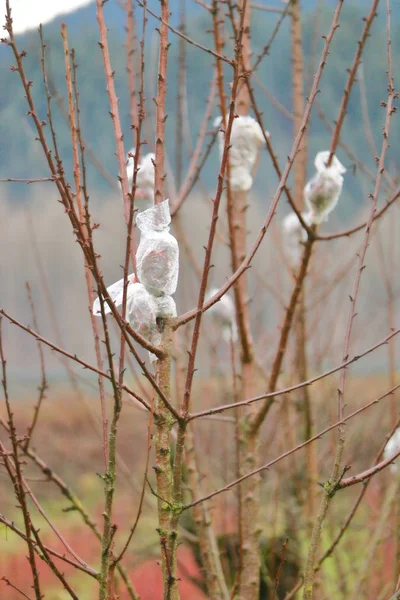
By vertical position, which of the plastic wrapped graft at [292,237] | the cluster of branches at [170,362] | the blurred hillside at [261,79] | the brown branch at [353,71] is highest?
the blurred hillside at [261,79]

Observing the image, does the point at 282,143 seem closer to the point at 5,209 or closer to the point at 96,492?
the point at 5,209

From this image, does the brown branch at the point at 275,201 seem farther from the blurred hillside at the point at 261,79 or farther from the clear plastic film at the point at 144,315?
the blurred hillside at the point at 261,79

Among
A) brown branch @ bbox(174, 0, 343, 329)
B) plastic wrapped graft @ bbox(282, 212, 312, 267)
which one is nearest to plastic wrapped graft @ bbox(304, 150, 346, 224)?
brown branch @ bbox(174, 0, 343, 329)

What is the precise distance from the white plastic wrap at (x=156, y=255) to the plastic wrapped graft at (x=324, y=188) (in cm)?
47

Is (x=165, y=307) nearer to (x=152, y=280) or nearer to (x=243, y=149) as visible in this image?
(x=152, y=280)

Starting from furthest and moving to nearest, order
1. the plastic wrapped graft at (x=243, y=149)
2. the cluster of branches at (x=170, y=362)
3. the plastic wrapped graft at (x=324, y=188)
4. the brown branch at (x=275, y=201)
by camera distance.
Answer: the plastic wrapped graft at (x=243, y=149)
the plastic wrapped graft at (x=324, y=188)
the brown branch at (x=275, y=201)
the cluster of branches at (x=170, y=362)

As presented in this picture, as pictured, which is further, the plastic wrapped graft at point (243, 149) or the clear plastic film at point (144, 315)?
the plastic wrapped graft at point (243, 149)

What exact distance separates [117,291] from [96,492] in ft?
17.1

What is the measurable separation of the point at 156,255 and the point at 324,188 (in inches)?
19.4

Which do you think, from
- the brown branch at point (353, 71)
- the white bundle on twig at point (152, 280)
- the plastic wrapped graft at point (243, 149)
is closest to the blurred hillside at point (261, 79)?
the plastic wrapped graft at point (243, 149)

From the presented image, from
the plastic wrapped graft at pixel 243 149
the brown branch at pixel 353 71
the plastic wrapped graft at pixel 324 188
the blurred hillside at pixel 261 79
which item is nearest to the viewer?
the brown branch at pixel 353 71

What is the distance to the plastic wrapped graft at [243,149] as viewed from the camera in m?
1.35

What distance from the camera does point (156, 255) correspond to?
0.84 metres

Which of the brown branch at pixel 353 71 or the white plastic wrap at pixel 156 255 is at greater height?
the brown branch at pixel 353 71
